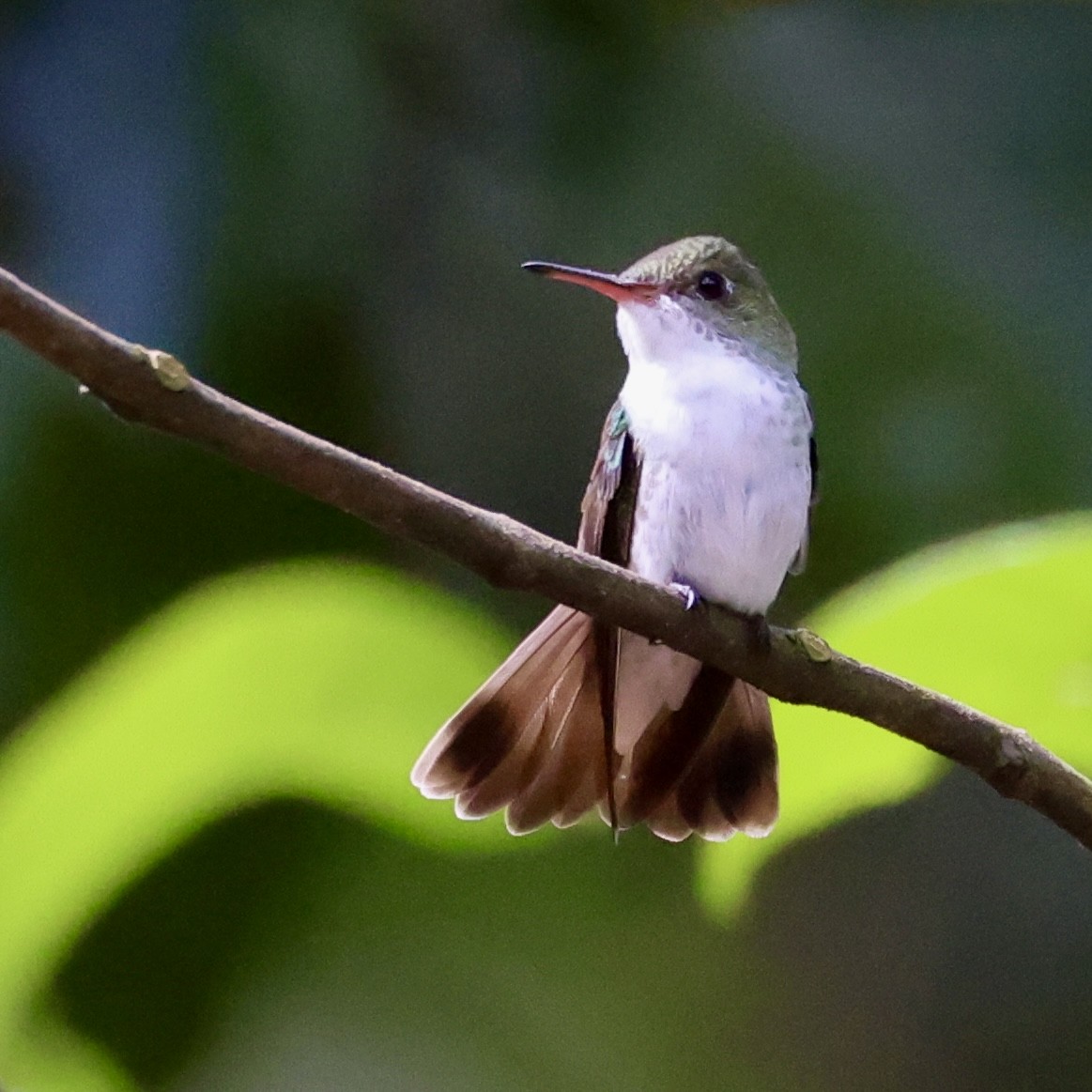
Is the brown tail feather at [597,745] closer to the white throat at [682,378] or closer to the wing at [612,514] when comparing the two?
the wing at [612,514]

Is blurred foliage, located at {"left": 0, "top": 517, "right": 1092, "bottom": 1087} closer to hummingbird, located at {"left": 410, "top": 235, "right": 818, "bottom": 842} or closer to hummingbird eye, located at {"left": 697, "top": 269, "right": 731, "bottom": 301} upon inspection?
hummingbird, located at {"left": 410, "top": 235, "right": 818, "bottom": 842}

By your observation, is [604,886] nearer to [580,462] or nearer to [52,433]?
[580,462]

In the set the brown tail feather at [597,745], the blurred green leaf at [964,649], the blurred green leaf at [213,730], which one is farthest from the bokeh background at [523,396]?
the blurred green leaf at [964,649]

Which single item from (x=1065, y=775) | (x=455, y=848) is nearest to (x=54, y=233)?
(x=455, y=848)

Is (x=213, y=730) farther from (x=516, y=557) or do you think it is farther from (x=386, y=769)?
(x=516, y=557)

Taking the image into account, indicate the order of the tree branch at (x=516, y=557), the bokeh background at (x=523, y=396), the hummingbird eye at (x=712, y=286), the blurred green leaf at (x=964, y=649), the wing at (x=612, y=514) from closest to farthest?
the tree branch at (x=516, y=557) < the blurred green leaf at (x=964, y=649) < the wing at (x=612, y=514) < the hummingbird eye at (x=712, y=286) < the bokeh background at (x=523, y=396)

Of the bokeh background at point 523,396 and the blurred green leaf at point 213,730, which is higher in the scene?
the bokeh background at point 523,396

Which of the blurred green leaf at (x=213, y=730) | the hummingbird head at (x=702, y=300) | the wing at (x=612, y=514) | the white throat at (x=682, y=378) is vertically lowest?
the blurred green leaf at (x=213, y=730)

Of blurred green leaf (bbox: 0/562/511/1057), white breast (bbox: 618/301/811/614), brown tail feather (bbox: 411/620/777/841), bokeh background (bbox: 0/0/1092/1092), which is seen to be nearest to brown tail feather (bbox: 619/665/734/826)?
brown tail feather (bbox: 411/620/777/841)
